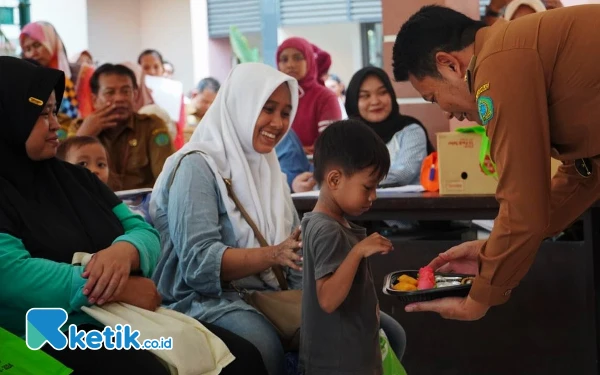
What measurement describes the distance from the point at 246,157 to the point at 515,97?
112 cm

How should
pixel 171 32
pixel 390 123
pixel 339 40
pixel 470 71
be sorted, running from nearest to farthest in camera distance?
pixel 470 71 < pixel 390 123 < pixel 339 40 < pixel 171 32

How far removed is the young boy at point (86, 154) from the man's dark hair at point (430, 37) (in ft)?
5.09

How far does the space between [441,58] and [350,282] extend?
0.57 m

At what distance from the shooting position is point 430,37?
1895 mm

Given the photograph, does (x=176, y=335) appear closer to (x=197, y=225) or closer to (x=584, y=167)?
(x=197, y=225)

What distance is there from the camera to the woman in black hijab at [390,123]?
3.87 m

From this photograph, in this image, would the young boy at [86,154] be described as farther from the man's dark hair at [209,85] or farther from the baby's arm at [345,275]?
the man's dark hair at [209,85]

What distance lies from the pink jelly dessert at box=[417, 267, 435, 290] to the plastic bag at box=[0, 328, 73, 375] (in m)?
0.91

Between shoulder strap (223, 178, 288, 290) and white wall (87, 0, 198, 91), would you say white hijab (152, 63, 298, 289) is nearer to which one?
shoulder strap (223, 178, 288, 290)

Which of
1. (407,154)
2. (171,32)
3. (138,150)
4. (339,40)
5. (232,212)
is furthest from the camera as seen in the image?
(171,32)

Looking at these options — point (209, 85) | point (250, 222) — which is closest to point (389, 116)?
point (250, 222)

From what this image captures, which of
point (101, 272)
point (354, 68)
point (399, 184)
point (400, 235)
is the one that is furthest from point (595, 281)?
point (354, 68)

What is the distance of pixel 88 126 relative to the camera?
3.62m

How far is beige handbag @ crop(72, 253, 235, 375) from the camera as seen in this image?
1857 millimetres
